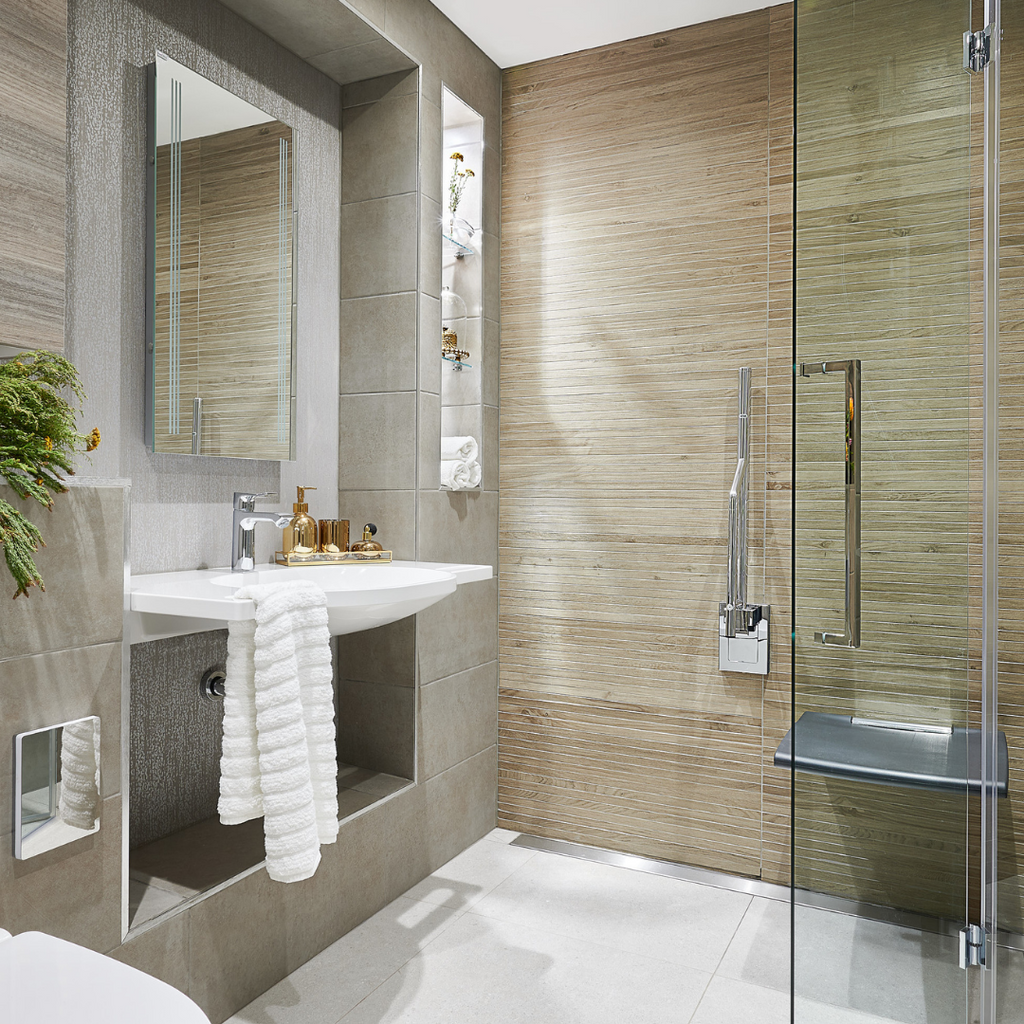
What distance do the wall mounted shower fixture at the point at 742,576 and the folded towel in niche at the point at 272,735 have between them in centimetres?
127

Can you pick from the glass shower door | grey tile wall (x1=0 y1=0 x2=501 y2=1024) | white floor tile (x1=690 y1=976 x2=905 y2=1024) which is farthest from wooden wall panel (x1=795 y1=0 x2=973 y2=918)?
grey tile wall (x1=0 y1=0 x2=501 y2=1024)

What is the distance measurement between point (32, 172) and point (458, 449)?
1318 millimetres

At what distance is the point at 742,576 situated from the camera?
2.29 m

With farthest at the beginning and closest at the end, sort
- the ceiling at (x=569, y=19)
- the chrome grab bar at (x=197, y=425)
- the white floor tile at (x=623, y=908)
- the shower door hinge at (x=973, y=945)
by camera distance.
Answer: the ceiling at (x=569, y=19) → the white floor tile at (x=623, y=908) → the chrome grab bar at (x=197, y=425) → the shower door hinge at (x=973, y=945)

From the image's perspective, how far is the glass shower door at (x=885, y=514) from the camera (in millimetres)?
1147

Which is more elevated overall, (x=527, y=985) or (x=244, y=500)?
(x=244, y=500)

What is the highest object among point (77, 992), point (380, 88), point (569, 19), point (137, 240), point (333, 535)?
point (569, 19)

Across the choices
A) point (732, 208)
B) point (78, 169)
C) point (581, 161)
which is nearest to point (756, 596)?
point (732, 208)

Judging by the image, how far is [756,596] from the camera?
7.60 feet

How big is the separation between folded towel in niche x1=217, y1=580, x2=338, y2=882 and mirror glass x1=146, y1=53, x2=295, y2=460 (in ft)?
1.89

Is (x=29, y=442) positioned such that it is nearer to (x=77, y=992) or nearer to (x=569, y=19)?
(x=77, y=992)

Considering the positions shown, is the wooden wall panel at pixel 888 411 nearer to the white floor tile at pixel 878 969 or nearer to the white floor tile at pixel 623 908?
the white floor tile at pixel 878 969

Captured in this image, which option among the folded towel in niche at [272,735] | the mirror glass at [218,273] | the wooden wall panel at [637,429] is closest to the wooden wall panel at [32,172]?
the mirror glass at [218,273]

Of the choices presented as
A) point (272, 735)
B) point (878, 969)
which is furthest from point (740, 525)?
point (272, 735)
